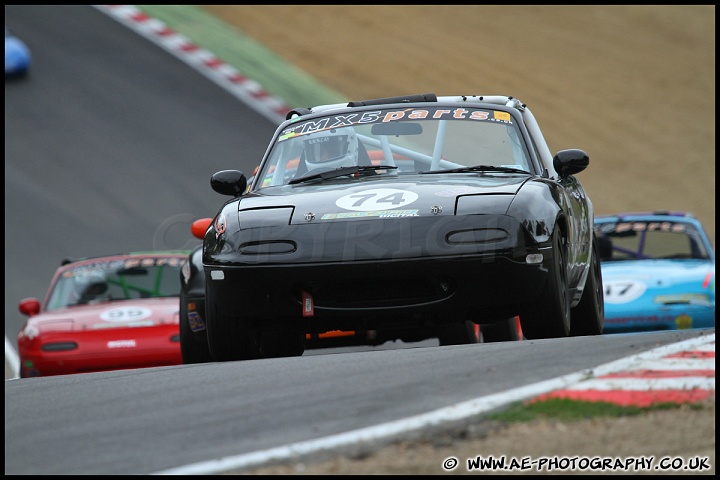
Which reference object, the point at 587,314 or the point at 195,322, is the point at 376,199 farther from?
the point at 195,322

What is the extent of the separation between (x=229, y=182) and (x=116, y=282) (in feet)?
14.1

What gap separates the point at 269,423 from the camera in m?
4.52

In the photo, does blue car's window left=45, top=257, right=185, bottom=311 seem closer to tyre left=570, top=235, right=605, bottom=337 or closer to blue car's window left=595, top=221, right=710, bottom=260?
blue car's window left=595, top=221, right=710, bottom=260

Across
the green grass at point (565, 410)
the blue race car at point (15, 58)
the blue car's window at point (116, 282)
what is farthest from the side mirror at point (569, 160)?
the blue race car at point (15, 58)

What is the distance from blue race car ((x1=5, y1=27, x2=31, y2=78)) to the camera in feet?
68.9

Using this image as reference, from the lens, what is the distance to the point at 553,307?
6344 millimetres

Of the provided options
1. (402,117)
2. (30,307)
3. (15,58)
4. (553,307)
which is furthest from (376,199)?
(15,58)

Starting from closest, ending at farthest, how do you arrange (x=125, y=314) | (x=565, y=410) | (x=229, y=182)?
(x=565, y=410)
(x=229, y=182)
(x=125, y=314)

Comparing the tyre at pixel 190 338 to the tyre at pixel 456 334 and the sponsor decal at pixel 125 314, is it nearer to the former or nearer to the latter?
the tyre at pixel 456 334

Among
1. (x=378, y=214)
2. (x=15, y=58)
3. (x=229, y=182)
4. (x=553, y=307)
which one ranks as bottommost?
(x=553, y=307)

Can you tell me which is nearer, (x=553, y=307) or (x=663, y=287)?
(x=553, y=307)

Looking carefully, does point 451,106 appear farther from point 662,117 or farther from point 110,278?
point 662,117

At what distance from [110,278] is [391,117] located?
4.80m

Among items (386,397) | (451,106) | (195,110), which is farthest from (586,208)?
(195,110)
